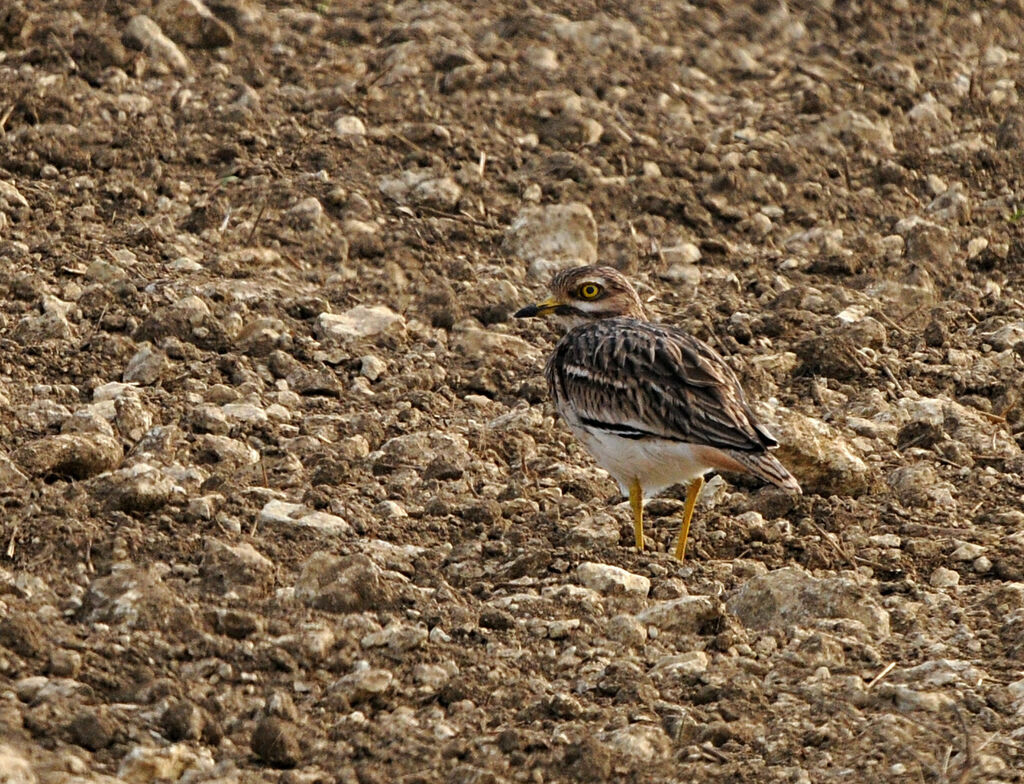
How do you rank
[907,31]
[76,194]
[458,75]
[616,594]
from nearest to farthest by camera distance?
[616,594] → [76,194] → [458,75] → [907,31]

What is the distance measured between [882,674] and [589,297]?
8.13 ft

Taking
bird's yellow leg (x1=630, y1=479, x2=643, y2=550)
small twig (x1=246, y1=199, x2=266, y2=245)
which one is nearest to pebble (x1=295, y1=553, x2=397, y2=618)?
bird's yellow leg (x1=630, y1=479, x2=643, y2=550)

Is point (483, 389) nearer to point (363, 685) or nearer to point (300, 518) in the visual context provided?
point (300, 518)

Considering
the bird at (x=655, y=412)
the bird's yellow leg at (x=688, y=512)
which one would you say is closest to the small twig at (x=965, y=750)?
the bird at (x=655, y=412)

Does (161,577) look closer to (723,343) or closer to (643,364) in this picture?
(643,364)

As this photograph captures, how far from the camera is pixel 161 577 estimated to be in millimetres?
5043

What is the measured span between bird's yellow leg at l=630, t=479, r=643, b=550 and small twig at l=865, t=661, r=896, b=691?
3.76ft

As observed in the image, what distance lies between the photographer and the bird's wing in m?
5.68

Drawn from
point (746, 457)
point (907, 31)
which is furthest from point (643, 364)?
point (907, 31)

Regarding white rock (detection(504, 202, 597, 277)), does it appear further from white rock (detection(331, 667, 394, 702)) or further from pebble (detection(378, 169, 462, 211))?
white rock (detection(331, 667, 394, 702))

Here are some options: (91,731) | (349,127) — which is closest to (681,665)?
(91,731)

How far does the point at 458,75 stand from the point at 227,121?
1.43 metres

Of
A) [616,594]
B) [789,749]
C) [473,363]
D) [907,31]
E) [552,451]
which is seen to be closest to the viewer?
[789,749]

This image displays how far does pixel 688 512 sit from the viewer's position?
19.4 feet
